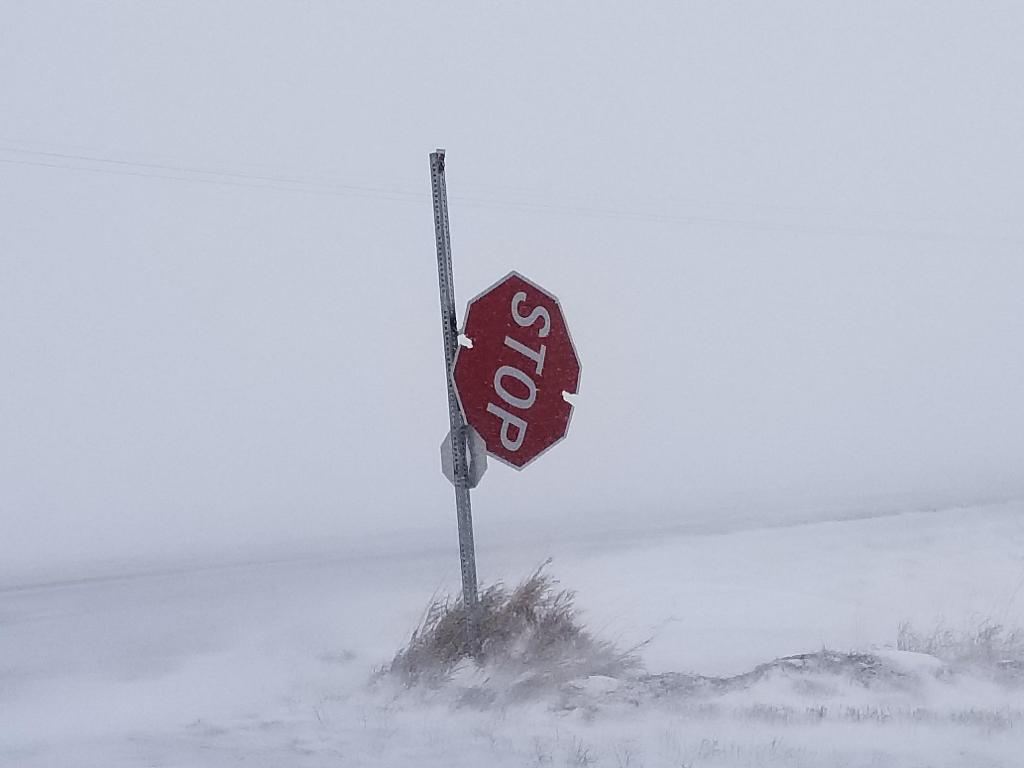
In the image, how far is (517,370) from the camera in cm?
614

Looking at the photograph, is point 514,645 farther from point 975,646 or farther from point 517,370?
point 975,646

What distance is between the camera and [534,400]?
20.2ft

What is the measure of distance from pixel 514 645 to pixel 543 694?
0.72m

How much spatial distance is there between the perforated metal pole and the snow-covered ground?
29.5 inches

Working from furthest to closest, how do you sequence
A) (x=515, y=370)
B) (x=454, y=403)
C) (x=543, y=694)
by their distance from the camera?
(x=454, y=403), (x=515, y=370), (x=543, y=694)

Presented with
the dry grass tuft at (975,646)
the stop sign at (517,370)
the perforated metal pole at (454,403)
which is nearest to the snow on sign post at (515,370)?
the stop sign at (517,370)

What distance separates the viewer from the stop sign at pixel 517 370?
6.09 m

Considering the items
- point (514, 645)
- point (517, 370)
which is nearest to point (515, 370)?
point (517, 370)

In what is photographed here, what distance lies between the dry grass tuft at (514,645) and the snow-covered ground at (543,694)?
0.22 metres

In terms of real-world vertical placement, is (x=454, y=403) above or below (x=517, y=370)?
Answer: below

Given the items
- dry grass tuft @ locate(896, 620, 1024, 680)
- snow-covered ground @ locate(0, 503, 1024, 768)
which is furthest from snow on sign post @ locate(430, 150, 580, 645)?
dry grass tuft @ locate(896, 620, 1024, 680)

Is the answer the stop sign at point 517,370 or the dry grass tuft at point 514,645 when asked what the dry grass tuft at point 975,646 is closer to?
the dry grass tuft at point 514,645

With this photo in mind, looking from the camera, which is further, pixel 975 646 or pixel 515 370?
pixel 975 646

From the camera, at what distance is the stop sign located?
609cm
